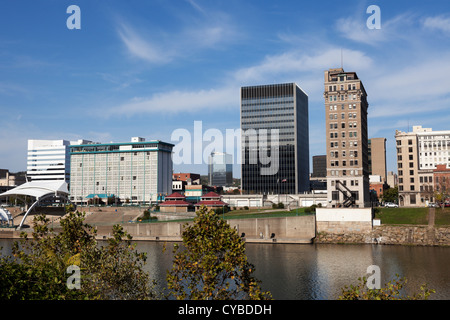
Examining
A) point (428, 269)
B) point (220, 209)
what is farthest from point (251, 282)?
point (220, 209)

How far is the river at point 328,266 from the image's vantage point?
53344mm

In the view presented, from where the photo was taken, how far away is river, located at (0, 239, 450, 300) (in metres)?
53.3

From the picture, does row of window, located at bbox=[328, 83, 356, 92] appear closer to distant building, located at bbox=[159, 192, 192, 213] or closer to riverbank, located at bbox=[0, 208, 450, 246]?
riverbank, located at bbox=[0, 208, 450, 246]

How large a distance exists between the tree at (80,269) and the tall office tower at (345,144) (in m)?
103

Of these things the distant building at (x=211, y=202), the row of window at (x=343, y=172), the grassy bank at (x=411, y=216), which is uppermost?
the row of window at (x=343, y=172)

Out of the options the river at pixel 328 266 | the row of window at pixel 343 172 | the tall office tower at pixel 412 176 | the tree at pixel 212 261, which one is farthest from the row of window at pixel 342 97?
the tree at pixel 212 261

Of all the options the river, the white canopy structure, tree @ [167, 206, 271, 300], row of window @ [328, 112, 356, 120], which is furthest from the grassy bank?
the white canopy structure

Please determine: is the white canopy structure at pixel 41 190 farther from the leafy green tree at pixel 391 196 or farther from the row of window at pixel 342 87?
the leafy green tree at pixel 391 196

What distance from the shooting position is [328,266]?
2731 inches

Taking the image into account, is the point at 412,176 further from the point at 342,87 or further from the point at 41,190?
the point at 41,190

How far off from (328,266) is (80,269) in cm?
5039

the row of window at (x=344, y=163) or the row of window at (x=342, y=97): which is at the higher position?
the row of window at (x=342, y=97)

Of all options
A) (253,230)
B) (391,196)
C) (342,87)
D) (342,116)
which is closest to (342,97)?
(342,87)
